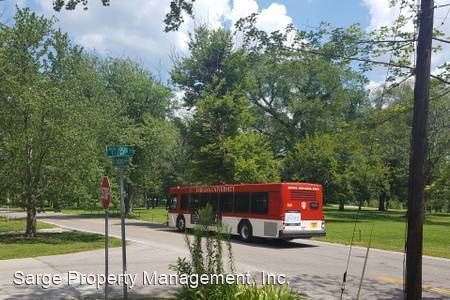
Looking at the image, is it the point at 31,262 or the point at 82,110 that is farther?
the point at 82,110

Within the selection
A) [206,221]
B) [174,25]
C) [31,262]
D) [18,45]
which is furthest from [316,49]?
[18,45]

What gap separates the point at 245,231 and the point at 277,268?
356 inches

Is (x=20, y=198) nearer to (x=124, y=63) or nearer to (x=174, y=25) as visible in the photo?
(x=174, y=25)

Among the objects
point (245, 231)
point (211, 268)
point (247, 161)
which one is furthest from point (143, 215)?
point (211, 268)

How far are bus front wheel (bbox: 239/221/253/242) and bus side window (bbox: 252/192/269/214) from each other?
0.76 metres

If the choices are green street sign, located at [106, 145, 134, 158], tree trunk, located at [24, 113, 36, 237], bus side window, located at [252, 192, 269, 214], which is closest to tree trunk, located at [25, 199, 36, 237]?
tree trunk, located at [24, 113, 36, 237]

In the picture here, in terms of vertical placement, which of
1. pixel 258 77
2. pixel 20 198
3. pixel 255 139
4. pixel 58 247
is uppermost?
pixel 258 77

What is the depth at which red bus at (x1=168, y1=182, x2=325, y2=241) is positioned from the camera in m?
21.3

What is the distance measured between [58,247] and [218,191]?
876 cm

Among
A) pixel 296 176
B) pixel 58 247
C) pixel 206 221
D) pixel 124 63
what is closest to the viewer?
pixel 206 221

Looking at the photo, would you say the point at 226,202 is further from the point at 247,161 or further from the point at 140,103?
the point at 140,103

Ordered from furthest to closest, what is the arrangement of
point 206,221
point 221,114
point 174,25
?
point 221,114 < point 174,25 < point 206,221

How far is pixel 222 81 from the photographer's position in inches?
1485

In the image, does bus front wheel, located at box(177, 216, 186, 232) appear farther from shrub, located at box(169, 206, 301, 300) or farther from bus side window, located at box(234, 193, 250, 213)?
shrub, located at box(169, 206, 301, 300)
